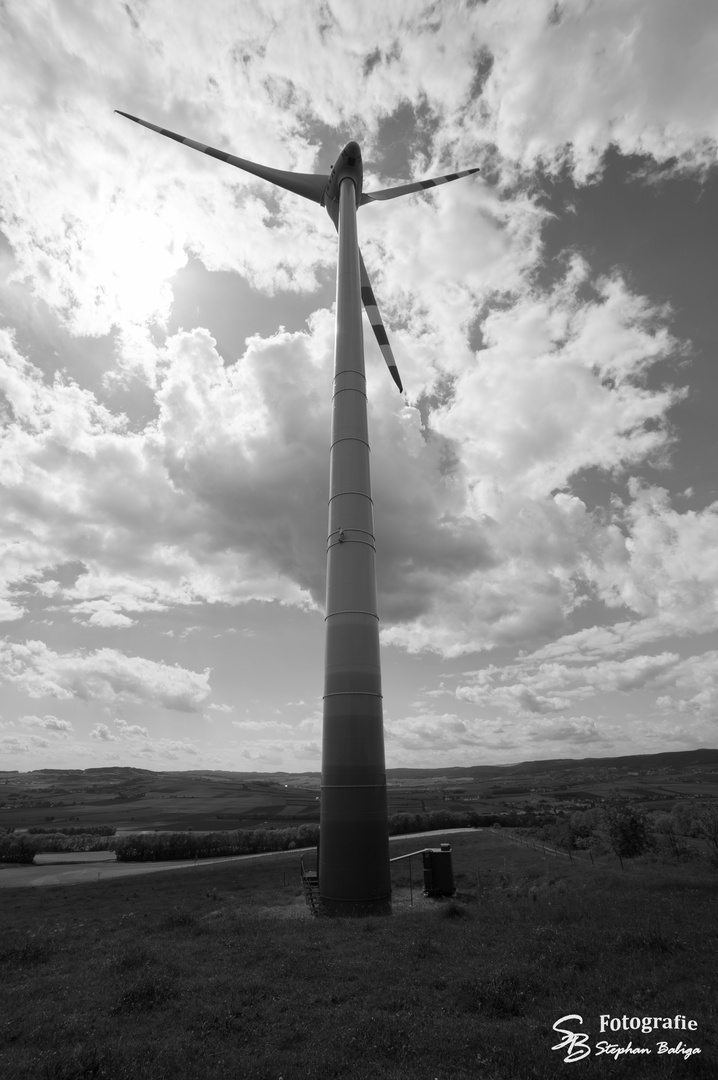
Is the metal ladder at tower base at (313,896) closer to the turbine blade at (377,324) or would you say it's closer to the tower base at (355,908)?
the tower base at (355,908)

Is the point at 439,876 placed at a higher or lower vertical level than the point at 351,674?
lower

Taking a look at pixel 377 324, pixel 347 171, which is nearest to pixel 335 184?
pixel 347 171

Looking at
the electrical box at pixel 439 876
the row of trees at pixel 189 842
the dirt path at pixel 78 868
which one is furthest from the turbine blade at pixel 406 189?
the row of trees at pixel 189 842

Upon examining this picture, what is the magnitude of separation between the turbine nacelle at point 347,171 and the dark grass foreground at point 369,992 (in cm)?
4793

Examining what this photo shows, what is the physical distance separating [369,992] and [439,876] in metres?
19.7

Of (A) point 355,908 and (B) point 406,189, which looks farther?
(B) point 406,189

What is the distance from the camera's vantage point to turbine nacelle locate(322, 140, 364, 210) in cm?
4156

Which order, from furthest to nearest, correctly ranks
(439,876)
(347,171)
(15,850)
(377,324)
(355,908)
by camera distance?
(15,850), (377,324), (347,171), (439,876), (355,908)

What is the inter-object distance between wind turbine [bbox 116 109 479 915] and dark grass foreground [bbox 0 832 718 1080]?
2466 millimetres

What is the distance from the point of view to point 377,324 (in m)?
45.3

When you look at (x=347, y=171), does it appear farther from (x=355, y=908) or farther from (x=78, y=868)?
(x=78, y=868)

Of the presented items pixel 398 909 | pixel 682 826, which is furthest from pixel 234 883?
pixel 682 826

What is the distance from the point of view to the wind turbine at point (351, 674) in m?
26.6

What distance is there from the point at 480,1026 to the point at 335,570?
20575 mm
